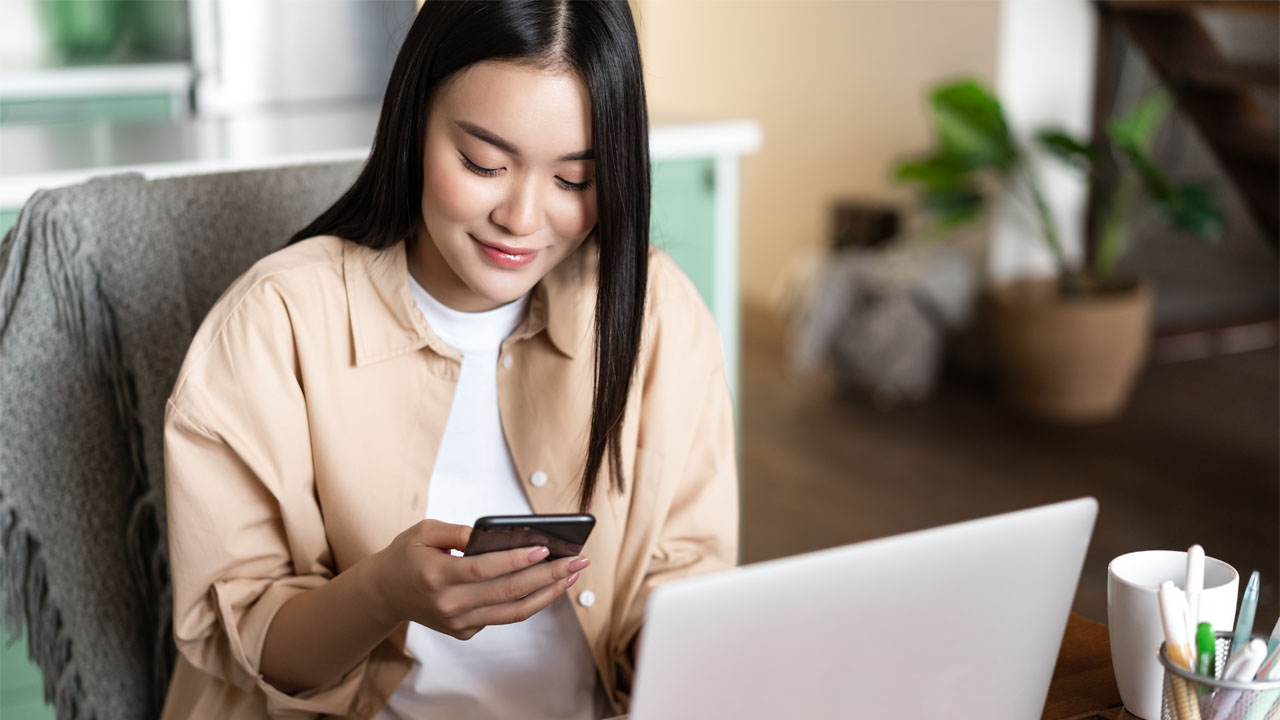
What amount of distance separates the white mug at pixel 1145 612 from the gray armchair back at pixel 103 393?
2.69 ft

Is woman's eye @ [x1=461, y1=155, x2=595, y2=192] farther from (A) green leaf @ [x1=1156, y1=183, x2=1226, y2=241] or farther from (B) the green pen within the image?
(A) green leaf @ [x1=1156, y1=183, x2=1226, y2=241]

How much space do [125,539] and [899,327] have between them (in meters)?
2.78

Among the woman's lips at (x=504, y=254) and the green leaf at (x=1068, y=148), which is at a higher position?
the woman's lips at (x=504, y=254)

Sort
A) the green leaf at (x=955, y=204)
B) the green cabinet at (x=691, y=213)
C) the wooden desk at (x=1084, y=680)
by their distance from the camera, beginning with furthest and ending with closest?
the green leaf at (x=955, y=204) < the green cabinet at (x=691, y=213) < the wooden desk at (x=1084, y=680)

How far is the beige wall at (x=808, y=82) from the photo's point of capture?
3967 millimetres

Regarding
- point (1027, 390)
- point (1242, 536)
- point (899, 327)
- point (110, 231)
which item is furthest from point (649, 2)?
point (110, 231)

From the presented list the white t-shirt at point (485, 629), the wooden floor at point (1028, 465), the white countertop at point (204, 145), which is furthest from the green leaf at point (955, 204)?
the white t-shirt at point (485, 629)

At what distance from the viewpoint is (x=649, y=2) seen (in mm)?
4988

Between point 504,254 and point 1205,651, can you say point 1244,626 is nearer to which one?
point 1205,651

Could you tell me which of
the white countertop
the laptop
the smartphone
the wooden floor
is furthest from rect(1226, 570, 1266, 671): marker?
the wooden floor

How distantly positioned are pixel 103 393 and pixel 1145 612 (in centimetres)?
92

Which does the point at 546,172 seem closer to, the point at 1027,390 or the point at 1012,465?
the point at 1012,465

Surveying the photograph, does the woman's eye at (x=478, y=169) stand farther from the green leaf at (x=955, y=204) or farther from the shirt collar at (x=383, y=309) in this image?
the green leaf at (x=955, y=204)

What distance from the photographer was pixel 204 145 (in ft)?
5.55
